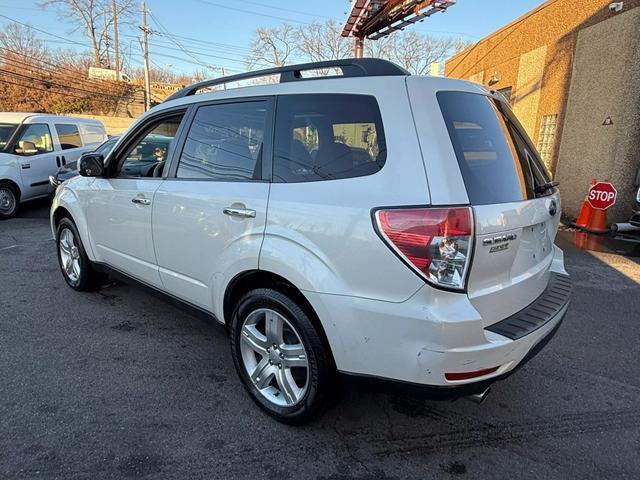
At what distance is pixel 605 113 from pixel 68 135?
11.3 metres

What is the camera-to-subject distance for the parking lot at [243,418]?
2207 mm

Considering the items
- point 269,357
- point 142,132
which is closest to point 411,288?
point 269,357

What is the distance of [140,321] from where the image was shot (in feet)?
12.8

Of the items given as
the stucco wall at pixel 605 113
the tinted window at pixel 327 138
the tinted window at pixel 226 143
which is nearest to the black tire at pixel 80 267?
the tinted window at pixel 226 143

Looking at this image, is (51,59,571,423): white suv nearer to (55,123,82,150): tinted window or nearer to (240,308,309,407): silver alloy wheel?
(240,308,309,407): silver alloy wheel

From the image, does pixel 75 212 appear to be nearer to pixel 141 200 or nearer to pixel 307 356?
pixel 141 200

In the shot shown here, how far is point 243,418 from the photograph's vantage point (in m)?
2.57

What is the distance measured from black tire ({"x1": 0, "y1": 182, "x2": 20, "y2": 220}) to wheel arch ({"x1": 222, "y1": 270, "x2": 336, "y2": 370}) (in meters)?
7.84

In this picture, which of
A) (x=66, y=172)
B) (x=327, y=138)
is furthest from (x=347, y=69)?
(x=66, y=172)

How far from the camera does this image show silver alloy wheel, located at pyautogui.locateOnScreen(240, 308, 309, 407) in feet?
7.93

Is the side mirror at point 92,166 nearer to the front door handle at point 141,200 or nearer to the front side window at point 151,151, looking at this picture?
the front side window at point 151,151

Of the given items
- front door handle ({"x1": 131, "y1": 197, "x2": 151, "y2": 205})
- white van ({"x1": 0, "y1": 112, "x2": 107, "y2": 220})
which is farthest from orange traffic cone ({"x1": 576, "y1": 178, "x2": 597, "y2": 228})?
white van ({"x1": 0, "y1": 112, "x2": 107, "y2": 220})

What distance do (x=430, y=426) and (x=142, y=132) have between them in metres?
3.07

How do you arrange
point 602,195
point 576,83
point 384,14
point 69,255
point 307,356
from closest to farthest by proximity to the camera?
point 307,356 → point 69,255 → point 602,195 → point 576,83 → point 384,14
